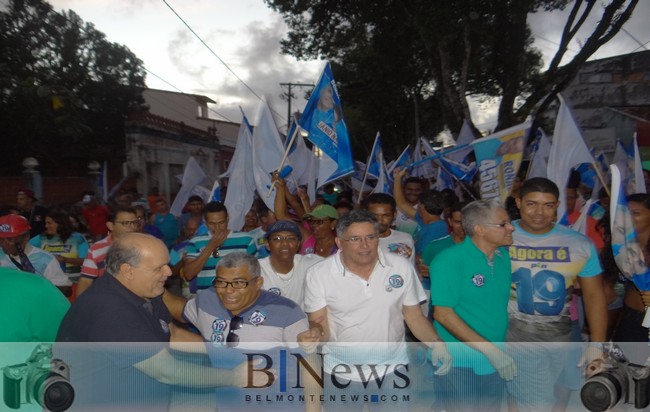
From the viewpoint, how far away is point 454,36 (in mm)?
12758

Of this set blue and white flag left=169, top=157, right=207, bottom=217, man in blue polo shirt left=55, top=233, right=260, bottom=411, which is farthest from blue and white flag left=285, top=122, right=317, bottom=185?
man in blue polo shirt left=55, top=233, right=260, bottom=411

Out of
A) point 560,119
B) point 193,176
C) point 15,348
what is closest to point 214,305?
point 15,348

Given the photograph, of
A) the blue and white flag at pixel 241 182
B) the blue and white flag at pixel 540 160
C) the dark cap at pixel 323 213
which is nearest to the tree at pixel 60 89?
the blue and white flag at pixel 241 182

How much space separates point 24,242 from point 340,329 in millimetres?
2889

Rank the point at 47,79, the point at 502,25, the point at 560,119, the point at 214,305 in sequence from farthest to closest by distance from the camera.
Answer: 1. the point at 47,79
2. the point at 502,25
3. the point at 560,119
4. the point at 214,305

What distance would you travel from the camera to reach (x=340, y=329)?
3.19 m

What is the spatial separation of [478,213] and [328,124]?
9.03 ft

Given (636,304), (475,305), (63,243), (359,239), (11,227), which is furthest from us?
(63,243)

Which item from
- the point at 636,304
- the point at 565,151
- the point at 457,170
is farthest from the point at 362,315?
the point at 457,170

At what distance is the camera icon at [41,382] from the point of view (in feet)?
8.02

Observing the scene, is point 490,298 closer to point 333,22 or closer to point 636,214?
point 636,214

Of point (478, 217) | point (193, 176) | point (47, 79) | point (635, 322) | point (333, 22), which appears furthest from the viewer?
point (47, 79)

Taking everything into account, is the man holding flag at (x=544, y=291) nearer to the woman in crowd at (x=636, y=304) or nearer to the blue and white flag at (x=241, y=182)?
the woman in crowd at (x=636, y=304)

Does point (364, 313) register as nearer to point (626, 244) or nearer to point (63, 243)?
point (626, 244)
